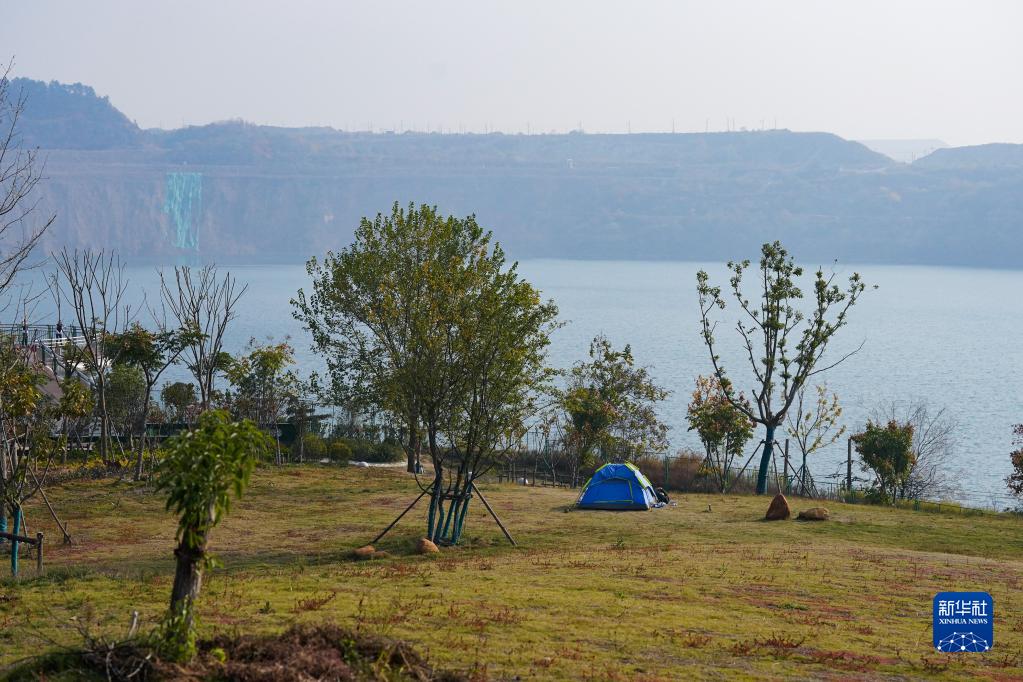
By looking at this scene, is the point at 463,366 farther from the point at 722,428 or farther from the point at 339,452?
the point at 339,452

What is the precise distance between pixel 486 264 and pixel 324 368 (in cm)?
7457

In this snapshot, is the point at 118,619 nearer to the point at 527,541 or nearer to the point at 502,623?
the point at 502,623

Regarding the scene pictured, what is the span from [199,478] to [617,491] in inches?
832

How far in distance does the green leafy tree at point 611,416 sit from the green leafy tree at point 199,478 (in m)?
31.0

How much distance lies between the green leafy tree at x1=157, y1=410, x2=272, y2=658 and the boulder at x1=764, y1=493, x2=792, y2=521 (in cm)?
2021

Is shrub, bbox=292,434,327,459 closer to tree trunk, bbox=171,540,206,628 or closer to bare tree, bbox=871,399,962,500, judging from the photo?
bare tree, bbox=871,399,962,500

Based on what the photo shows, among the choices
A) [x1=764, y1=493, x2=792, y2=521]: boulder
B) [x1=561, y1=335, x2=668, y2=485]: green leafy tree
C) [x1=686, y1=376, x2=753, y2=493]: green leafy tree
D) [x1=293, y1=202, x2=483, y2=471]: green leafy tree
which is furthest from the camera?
[x1=561, y1=335, x2=668, y2=485]: green leafy tree


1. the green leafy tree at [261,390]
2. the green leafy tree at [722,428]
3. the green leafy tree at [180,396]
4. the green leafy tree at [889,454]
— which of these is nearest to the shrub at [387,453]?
the green leafy tree at [261,390]

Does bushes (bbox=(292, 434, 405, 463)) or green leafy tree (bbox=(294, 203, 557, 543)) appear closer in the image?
green leafy tree (bbox=(294, 203, 557, 543))

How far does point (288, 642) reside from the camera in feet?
32.2

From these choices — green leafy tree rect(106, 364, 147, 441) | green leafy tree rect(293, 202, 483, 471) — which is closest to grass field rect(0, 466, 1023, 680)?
green leafy tree rect(293, 202, 483, 471)

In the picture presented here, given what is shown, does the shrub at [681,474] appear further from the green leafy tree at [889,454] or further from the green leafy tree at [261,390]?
the green leafy tree at [261,390]

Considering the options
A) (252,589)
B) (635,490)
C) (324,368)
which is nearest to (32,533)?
(252,589)

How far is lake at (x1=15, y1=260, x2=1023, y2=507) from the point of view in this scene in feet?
234
